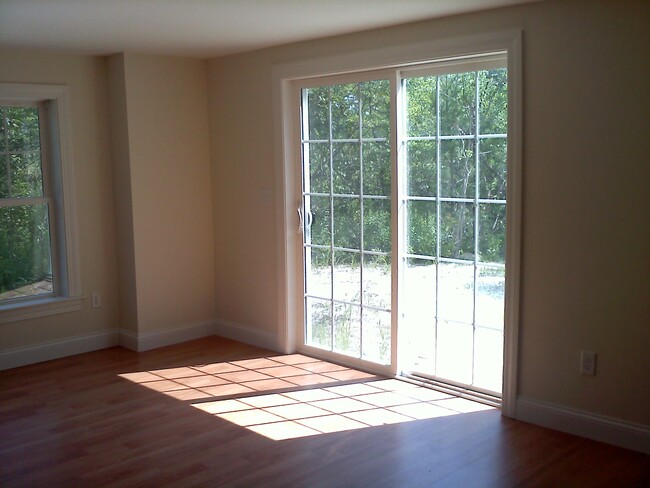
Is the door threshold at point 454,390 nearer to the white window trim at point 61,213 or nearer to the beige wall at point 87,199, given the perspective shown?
the beige wall at point 87,199

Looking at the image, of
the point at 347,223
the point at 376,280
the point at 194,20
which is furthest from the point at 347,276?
the point at 194,20

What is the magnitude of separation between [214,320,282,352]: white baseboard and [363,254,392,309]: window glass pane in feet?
3.08

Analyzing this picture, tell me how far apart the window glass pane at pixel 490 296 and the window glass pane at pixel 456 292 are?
5 cm

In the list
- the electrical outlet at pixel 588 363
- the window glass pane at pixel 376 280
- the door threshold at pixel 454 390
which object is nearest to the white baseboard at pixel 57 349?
the window glass pane at pixel 376 280

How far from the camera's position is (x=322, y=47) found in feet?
15.6

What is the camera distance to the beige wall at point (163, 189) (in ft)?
17.5

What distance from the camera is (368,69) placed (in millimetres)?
4539

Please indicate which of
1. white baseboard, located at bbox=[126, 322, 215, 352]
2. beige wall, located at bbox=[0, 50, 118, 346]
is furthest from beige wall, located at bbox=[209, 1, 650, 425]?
white baseboard, located at bbox=[126, 322, 215, 352]

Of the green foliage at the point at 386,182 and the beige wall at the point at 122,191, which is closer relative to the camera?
the green foliage at the point at 386,182

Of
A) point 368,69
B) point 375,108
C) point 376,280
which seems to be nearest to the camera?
point 368,69

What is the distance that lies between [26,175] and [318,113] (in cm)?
223

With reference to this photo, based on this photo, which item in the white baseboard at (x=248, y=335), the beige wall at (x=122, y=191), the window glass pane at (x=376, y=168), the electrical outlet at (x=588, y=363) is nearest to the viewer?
the electrical outlet at (x=588, y=363)

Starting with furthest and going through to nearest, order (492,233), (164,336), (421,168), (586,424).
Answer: (164,336) → (421,168) → (492,233) → (586,424)

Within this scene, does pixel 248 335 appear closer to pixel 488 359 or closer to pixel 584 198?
pixel 488 359
